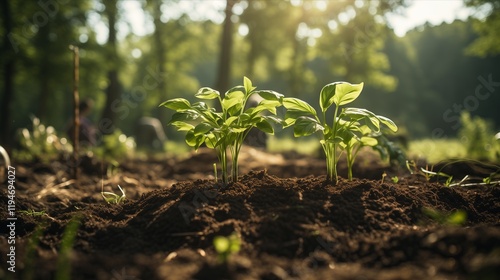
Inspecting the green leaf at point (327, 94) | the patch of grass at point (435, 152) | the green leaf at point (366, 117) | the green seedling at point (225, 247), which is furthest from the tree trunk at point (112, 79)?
the green seedling at point (225, 247)

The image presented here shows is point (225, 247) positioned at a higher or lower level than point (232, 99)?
lower

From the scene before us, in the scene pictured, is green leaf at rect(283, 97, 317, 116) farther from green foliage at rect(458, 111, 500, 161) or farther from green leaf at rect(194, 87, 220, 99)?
green foliage at rect(458, 111, 500, 161)

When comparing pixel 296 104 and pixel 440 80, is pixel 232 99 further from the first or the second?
pixel 440 80

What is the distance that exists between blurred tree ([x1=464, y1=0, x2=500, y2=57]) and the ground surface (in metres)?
14.4

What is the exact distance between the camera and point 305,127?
2.49 m

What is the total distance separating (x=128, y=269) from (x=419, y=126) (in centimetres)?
4804

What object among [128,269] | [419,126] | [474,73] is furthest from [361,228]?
[474,73]

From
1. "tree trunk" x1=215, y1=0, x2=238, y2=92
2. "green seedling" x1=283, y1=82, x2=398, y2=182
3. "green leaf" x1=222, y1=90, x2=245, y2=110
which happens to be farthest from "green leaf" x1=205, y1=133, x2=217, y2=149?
"tree trunk" x1=215, y1=0, x2=238, y2=92

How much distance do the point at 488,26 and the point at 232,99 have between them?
640 inches

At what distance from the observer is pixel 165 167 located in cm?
695

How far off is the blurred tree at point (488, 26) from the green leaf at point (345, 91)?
14.9 meters

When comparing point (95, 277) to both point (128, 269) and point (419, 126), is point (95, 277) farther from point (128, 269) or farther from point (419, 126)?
point (419, 126)

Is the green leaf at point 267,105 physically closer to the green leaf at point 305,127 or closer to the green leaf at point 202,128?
the green leaf at point 305,127

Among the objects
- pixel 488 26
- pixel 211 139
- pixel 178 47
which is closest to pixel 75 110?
pixel 211 139
